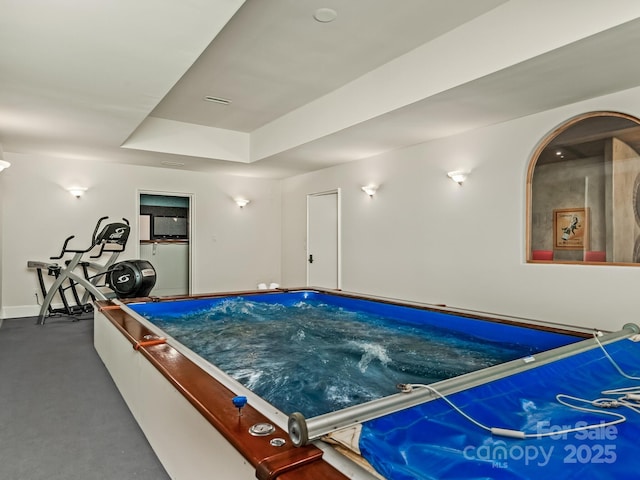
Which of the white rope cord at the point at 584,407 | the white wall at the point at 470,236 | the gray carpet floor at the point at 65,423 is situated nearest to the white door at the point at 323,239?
the white wall at the point at 470,236

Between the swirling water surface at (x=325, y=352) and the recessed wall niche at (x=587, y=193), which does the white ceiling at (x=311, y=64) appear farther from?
the swirling water surface at (x=325, y=352)

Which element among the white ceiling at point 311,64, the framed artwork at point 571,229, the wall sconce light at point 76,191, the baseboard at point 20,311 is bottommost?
the baseboard at point 20,311

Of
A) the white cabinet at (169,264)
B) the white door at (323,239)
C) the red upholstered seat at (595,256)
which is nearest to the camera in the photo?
the red upholstered seat at (595,256)

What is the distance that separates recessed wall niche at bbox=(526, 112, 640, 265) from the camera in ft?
10.9

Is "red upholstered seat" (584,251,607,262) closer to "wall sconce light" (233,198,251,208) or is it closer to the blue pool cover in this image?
the blue pool cover

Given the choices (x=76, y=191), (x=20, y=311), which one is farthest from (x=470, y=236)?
(x=20, y=311)

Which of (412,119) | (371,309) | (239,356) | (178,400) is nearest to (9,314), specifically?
(239,356)

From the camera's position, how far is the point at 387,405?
1.32 m

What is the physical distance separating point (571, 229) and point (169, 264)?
246 inches

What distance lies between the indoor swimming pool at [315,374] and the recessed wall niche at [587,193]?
131 cm

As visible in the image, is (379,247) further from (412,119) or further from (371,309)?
(412,119)

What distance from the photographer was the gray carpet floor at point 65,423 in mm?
1853

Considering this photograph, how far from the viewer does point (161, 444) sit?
1.84 meters

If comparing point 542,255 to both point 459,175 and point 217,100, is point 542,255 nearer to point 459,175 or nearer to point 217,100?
point 459,175
